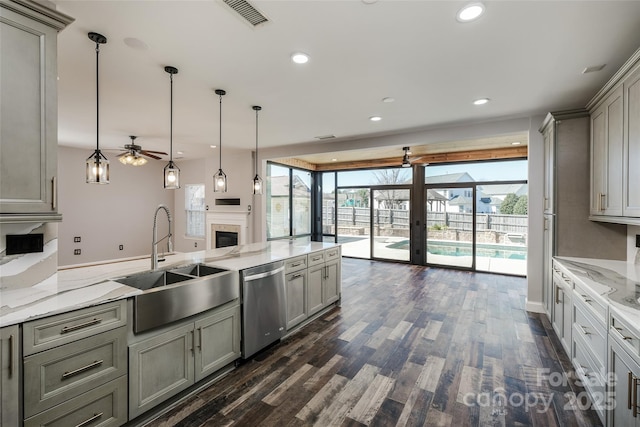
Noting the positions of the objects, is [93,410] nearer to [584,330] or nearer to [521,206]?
[584,330]

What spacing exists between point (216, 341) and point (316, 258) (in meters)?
1.61

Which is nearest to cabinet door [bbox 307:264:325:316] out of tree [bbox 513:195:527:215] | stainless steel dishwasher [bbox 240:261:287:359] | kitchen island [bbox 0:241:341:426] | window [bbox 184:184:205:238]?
stainless steel dishwasher [bbox 240:261:287:359]

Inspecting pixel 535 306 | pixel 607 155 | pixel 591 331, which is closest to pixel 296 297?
pixel 591 331

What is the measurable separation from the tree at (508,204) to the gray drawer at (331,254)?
424cm

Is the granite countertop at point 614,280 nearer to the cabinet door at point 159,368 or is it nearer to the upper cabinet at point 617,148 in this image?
the upper cabinet at point 617,148

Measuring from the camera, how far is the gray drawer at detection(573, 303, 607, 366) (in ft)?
6.07

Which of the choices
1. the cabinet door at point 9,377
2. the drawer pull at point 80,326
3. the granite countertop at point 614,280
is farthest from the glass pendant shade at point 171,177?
the granite countertop at point 614,280

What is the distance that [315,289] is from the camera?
3.67 m

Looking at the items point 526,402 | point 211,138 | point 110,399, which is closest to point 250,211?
point 211,138

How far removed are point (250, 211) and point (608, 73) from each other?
598 cm

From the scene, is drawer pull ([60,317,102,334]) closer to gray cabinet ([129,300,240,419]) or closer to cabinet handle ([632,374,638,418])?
gray cabinet ([129,300,240,419])

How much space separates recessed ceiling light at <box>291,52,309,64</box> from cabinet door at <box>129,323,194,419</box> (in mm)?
2323

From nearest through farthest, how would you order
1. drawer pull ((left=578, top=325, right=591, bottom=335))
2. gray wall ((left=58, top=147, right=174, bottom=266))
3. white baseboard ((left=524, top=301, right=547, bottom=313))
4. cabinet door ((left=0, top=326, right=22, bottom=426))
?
1. cabinet door ((left=0, top=326, right=22, bottom=426))
2. drawer pull ((left=578, top=325, right=591, bottom=335))
3. white baseboard ((left=524, top=301, right=547, bottom=313))
4. gray wall ((left=58, top=147, right=174, bottom=266))

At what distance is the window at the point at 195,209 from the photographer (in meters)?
8.30
